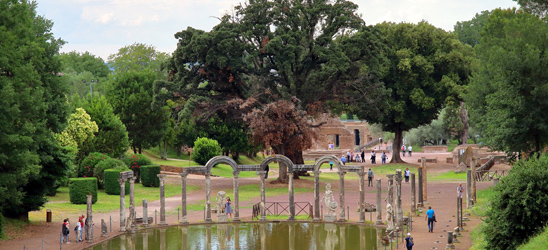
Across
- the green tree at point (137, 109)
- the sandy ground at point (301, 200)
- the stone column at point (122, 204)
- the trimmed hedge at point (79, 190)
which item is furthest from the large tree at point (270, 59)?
the stone column at point (122, 204)

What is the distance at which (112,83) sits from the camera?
2483 inches

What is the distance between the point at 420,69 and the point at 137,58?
49.2 metres

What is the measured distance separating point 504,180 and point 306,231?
38.4ft

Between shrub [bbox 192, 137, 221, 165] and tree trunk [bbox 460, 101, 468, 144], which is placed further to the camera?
tree trunk [bbox 460, 101, 468, 144]

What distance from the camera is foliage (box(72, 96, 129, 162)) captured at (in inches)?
2029

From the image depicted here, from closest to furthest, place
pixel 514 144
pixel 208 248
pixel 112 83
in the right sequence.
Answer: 1. pixel 208 248
2. pixel 514 144
3. pixel 112 83

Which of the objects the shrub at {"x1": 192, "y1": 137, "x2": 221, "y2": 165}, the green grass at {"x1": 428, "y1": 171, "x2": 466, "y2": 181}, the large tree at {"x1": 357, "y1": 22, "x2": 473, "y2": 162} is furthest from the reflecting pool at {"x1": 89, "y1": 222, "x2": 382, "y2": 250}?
the shrub at {"x1": 192, "y1": 137, "x2": 221, "y2": 165}

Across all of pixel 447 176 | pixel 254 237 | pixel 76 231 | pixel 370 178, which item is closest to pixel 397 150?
pixel 447 176

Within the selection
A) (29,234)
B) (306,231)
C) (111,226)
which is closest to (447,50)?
(306,231)

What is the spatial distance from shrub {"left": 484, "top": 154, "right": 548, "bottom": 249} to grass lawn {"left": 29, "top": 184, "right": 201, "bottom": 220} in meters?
23.4

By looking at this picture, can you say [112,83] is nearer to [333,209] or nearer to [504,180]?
[333,209]

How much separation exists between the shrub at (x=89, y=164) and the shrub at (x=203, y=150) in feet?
50.9

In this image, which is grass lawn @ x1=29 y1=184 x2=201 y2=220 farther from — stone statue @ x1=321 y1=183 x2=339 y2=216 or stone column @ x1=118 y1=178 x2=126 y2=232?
stone statue @ x1=321 y1=183 x2=339 y2=216

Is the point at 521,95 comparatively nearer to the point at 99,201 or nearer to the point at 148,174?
the point at 99,201
